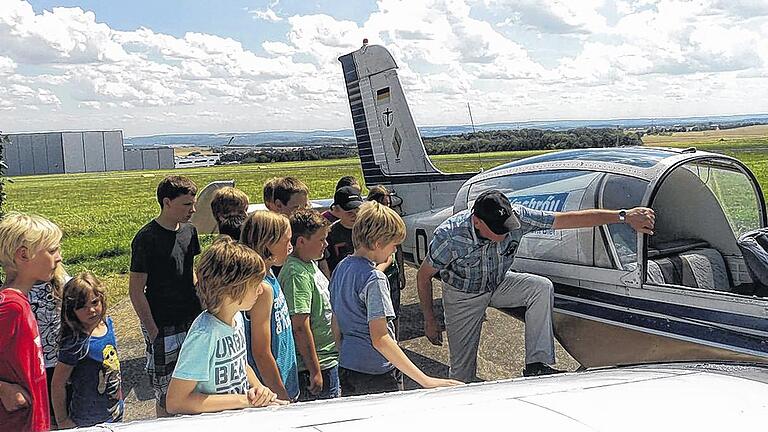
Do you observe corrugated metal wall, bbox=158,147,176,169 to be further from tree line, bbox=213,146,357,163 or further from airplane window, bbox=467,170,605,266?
airplane window, bbox=467,170,605,266

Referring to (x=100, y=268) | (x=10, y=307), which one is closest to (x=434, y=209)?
(x=10, y=307)

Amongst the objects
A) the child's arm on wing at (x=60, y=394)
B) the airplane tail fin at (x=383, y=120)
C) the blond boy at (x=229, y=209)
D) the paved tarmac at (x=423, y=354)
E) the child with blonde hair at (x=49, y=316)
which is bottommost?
the paved tarmac at (x=423, y=354)

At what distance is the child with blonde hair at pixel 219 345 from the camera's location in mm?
2566

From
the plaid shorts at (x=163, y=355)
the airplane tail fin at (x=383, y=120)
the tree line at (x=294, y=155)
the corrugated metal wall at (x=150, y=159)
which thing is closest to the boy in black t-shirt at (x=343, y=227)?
the plaid shorts at (x=163, y=355)

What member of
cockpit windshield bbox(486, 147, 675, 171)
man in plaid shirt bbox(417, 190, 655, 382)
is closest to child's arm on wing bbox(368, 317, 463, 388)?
man in plaid shirt bbox(417, 190, 655, 382)

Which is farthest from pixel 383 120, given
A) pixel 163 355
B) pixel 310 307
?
pixel 310 307

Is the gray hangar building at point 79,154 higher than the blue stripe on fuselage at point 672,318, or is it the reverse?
the gray hangar building at point 79,154

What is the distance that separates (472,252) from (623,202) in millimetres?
994

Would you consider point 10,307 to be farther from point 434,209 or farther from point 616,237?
point 434,209

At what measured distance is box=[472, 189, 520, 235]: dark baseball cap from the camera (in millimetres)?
4250

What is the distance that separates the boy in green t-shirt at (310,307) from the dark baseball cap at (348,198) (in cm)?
122

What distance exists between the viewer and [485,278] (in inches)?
178

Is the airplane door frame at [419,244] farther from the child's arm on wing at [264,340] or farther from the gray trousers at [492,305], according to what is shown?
the child's arm on wing at [264,340]

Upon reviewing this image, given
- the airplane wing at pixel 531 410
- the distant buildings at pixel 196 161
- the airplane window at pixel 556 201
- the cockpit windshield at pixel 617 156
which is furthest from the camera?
the distant buildings at pixel 196 161
